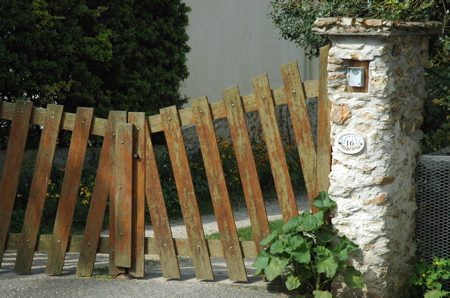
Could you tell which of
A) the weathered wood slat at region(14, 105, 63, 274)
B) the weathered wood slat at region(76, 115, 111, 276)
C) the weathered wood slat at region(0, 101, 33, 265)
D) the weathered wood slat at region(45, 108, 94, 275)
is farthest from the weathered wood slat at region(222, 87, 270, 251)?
the weathered wood slat at region(0, 101, 33, 265)

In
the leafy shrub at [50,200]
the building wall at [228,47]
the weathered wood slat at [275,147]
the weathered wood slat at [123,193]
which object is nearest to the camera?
the weathered wood slat at [275,147]

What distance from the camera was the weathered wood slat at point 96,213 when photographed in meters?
4.53

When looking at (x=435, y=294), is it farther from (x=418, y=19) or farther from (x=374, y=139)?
(x=418, y=19)

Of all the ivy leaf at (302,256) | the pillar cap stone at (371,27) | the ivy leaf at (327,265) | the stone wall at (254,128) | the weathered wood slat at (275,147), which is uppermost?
the stone wall at (254,128)

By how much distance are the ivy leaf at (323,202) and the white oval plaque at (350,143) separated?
1.06ft

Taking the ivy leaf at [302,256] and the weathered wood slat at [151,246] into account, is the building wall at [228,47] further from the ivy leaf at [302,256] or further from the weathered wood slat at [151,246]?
the ivy leaf at [302,256]

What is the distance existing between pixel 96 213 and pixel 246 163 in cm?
120

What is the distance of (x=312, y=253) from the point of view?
392 cm

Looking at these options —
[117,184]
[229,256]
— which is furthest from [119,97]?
[229,256]

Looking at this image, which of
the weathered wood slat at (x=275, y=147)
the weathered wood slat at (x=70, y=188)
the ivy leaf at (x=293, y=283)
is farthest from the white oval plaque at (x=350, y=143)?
the weathered wood slat at (x=70, y=188)

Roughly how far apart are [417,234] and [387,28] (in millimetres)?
1437

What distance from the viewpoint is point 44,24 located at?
698 centimetres

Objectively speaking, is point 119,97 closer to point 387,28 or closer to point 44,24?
point 44,24

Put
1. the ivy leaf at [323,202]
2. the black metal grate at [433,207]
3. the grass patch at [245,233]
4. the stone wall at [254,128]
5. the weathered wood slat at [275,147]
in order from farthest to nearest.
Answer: the stone wall at [254,128], the grass patch at [245,233], the weathered wood slat at [275,147], the black metal grate at [433,207], the ivy leaf at [323,202]
